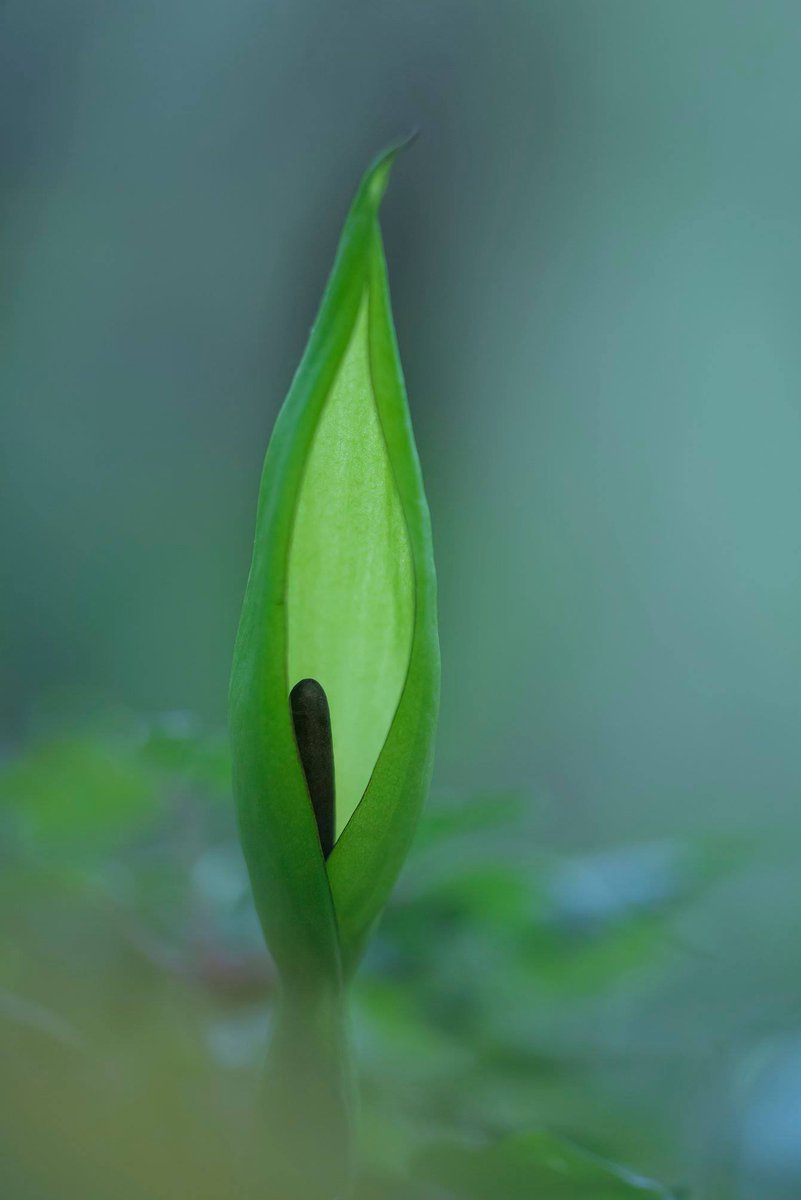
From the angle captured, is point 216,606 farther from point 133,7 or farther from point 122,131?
point 133,7

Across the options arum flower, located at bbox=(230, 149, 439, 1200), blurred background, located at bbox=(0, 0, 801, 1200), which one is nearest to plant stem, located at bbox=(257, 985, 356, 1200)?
arum flower, located at bbox=(230, 149, 439, 1200)

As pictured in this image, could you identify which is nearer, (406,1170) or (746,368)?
(406,1170)

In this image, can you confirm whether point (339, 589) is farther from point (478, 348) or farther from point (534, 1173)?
point (478, 348)

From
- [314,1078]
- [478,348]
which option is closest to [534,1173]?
[314,1078]

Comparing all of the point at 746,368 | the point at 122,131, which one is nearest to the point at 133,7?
the point at 122,131

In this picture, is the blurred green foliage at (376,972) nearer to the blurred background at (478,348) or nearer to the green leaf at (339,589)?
the green leaf at (339,589)

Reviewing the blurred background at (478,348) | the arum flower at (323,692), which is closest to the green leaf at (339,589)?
the arum flower at (323,692)
